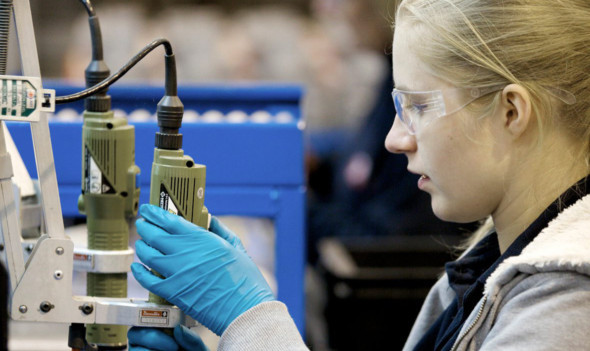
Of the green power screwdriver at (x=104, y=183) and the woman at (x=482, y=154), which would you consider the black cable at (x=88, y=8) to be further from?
the woman at (x=482, y=154)

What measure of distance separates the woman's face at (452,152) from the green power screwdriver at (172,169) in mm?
347

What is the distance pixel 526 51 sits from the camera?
110 centimetres

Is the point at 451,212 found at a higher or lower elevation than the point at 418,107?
lower

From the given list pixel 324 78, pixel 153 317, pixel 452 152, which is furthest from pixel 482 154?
pixel 324 78

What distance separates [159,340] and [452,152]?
0.54 metres

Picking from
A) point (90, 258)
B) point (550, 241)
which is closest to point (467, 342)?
point (550, 241)

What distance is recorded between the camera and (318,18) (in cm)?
434

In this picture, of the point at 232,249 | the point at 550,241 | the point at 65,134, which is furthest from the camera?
the point at 65,134

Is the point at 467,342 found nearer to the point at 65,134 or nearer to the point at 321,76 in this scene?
the point at 65,134

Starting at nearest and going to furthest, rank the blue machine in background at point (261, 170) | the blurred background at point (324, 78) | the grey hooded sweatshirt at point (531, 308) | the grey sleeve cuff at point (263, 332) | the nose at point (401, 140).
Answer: the grey hooded sweatshirt at point (531, 308) < the grey sleeve cuff at point (263, 332) < the nose at point (401, 140) < the blue machine in background at point (261, 170) < the blurred background at point (324, 78)

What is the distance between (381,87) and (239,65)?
2.63 feet

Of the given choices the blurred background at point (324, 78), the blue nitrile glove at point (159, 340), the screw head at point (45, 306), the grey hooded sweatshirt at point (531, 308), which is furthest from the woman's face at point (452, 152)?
the blurred background at point (324, 78)

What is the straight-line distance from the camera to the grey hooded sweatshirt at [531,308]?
3.24 ft

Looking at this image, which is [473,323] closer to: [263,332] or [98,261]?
[263,332]
